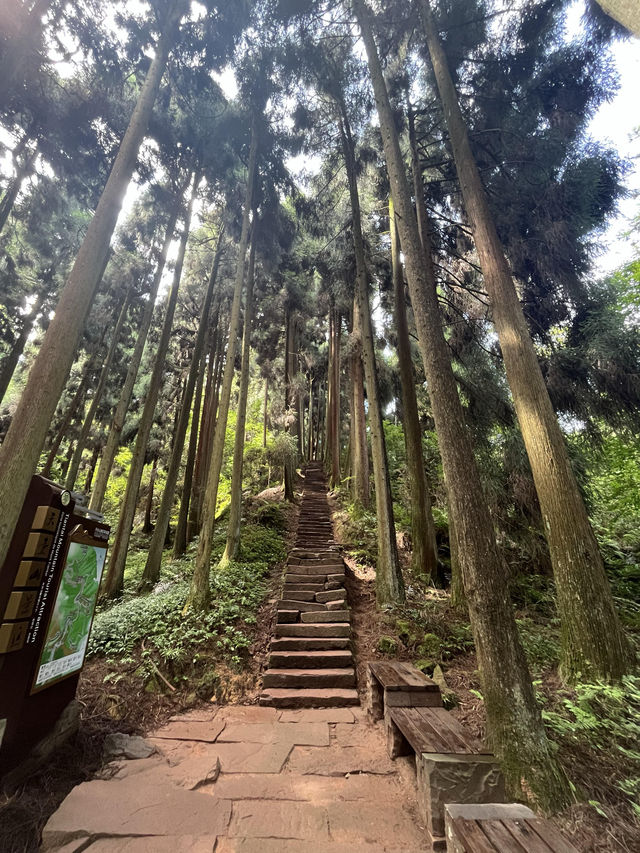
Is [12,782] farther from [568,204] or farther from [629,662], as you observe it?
[568,204]

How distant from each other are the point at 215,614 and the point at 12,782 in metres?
3.21

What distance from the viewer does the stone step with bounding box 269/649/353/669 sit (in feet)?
16.8

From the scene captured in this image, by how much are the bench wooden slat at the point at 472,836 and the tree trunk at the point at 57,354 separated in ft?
12.3

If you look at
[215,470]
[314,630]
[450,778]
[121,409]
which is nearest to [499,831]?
[450,778]

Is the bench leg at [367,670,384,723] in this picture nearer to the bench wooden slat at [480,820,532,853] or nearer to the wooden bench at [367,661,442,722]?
the wooden bench at [367,661,442,722]

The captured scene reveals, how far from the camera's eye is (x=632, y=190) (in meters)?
6.02

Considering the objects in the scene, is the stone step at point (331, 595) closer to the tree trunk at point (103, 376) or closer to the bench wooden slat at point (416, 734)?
the bench wooden slat at point (416, 734)

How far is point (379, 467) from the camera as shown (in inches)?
276

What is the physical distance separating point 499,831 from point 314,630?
14.6 feet

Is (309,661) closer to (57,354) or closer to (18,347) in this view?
(57,354)

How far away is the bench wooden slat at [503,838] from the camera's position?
1594 millimetres

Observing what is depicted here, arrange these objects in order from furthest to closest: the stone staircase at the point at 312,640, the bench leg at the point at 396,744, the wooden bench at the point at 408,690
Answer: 1. the stone staircase at the point at 312,640
2. the wooden bench at the point at 408,690
3. the bench leg at the point at 396,744

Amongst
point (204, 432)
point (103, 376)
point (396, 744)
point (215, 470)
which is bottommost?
point (396, 744)

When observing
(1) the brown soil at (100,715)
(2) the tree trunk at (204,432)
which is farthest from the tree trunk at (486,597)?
(2) the tree trunk at (204,432)
